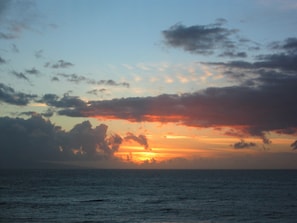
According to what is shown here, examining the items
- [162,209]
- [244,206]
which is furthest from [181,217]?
[244,206]

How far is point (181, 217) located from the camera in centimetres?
5778

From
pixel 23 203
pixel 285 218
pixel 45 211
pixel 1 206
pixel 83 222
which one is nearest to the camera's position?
pixel 83 222

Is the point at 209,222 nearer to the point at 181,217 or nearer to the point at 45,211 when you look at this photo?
the point at 181,217

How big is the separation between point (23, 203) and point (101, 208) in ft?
51.6

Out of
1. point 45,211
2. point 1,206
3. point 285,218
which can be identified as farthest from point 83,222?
point 285,218

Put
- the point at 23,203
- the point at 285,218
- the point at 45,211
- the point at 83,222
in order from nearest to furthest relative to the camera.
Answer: the point at 83,222
the point at 285,218
the point at 45,211
the point at 23,203

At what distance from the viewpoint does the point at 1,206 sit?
67250 millimetres

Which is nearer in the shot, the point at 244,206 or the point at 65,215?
the point at 65,215

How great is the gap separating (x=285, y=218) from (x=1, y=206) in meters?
44.9

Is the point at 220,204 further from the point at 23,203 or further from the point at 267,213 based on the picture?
the point at 23,203

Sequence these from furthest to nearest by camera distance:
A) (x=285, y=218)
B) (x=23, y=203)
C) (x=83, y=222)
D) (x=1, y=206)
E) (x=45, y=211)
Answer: (x=23, y=203) → (x=1, y=206) → (x=45, y=211) → (x=285, y=218) → (x=83, y=222)

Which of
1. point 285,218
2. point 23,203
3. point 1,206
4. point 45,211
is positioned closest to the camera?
point 285,218

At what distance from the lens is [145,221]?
176ft

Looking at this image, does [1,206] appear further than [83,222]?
Yes
